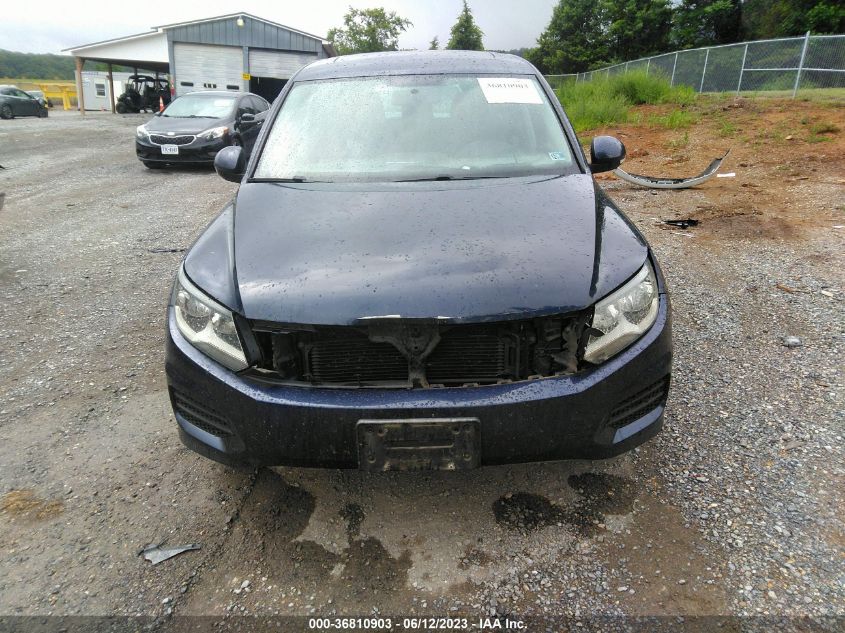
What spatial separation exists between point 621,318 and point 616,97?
1471 cm

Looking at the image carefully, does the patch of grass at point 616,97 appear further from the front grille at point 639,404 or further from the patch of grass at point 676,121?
the front grille at point 639,404

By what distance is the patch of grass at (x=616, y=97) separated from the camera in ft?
44.1

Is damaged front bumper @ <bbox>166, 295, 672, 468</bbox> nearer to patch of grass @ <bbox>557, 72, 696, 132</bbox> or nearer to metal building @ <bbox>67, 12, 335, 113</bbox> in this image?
patch of grass @ <bbox>557, 72, 696, 132</bbox>

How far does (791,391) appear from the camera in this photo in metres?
2.95

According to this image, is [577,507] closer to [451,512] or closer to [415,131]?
[451,512]


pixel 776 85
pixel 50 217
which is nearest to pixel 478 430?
pixel 50 217

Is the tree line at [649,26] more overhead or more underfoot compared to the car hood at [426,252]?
more overhead

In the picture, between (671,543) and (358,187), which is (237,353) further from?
(671,543)

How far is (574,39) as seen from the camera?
43.3 m

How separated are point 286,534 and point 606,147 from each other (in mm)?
2462

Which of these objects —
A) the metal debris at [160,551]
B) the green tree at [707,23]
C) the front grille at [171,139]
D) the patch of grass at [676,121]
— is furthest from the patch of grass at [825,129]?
the green tree at [707,23]

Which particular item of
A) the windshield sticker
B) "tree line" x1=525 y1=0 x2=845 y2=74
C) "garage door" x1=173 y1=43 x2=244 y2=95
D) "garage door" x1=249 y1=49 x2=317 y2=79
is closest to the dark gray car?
"garage door" x1=173 y1=43 x2=244 y2=95

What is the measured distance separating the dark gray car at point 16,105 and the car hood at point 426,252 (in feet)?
91.4

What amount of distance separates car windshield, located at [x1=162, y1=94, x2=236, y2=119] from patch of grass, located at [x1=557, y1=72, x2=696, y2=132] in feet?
24.6
